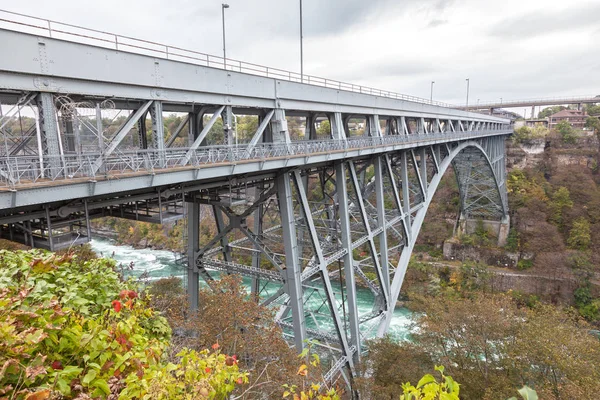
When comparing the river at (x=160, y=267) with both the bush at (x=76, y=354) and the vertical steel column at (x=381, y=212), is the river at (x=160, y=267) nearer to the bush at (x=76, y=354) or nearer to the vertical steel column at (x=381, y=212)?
the vertical steel column at (x=381, y=212)

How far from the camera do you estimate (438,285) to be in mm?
32062

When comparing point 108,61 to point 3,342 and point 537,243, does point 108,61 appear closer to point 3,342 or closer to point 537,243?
point 3,342

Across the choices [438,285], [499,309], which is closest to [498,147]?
[438,285]

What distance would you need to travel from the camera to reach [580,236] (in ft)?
106

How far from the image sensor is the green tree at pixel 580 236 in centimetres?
3216

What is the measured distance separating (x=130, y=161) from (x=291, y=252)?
177 inches

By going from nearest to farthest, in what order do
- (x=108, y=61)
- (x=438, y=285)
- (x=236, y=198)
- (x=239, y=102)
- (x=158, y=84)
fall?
(x=108, y=61) → (x=158, y=84) → (x=239, y=102) → (x=236, y=198) → (x=438, y=285)

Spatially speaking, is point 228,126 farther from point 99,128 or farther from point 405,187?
point 405,187

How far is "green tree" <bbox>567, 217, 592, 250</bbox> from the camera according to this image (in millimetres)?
32156

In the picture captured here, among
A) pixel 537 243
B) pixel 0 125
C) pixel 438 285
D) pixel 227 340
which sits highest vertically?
pixel 0 125

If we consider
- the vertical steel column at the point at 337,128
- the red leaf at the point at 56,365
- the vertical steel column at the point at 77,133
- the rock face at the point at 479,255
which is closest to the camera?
the red leaf at the point at 56,365

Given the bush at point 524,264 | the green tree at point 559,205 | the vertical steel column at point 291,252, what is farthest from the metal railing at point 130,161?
the green tree at point 559,205

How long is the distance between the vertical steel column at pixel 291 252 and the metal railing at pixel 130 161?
991 millimetres

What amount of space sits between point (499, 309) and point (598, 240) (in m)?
28.2
